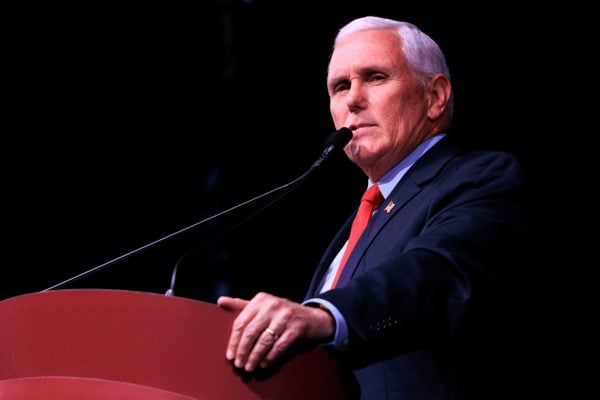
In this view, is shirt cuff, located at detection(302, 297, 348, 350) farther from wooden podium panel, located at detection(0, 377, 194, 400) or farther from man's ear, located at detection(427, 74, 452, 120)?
man's ear, located at detection(427, 74, 452, 120)

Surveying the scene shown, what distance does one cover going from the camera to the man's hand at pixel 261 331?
1.00 metres

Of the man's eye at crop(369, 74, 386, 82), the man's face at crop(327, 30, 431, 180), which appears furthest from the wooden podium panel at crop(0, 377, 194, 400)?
the man's eye at crop(369, 74, 386, 82)

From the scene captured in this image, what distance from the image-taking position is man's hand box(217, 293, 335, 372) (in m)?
1.00

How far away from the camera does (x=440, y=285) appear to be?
1.23 m

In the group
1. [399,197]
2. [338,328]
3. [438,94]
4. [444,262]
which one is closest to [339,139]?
[399,197]

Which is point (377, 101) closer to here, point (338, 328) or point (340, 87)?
point (340, 87)

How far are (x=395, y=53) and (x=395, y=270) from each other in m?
1.11

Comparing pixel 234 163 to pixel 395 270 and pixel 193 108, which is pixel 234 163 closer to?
pixel 193 108

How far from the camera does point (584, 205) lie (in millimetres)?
2609

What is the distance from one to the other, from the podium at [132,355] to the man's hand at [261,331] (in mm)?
16

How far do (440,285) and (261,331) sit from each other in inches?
13.8

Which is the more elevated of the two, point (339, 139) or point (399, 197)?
point (339, 139)

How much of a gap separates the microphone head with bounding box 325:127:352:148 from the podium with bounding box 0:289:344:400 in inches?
34.0

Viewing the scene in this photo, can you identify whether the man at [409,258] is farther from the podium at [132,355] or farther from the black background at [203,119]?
the black background at [203,119]
